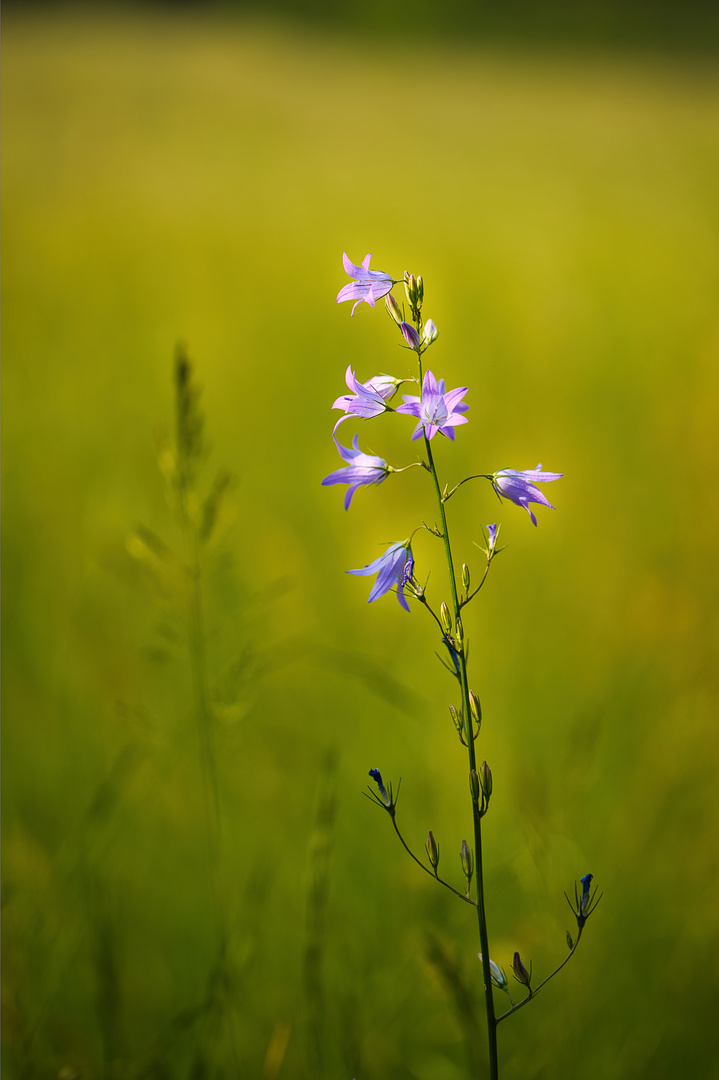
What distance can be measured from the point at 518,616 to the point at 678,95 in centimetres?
376

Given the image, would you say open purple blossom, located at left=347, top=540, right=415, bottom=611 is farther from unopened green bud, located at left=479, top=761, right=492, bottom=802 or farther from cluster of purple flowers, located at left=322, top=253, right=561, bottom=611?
unopened green bud, located at left=479, top=761, right=492, bottom=802

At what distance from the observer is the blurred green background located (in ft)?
4.04

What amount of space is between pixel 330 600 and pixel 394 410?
135cm

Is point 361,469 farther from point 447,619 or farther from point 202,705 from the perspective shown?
point 202,705

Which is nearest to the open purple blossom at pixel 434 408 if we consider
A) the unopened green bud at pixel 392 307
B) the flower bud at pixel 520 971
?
the unopened green bud at pixel 392 307

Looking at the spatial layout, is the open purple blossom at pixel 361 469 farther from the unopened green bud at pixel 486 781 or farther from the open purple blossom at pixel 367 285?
the unopened green bud at pixel 486 781

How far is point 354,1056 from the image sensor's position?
107 cm

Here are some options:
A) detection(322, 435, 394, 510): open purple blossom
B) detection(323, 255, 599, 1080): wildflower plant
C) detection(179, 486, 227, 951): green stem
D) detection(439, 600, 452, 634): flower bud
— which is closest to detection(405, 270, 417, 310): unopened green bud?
detection(323, 255, 599, 1080): wildflower plant

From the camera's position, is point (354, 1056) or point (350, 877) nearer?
point (354, 1056)

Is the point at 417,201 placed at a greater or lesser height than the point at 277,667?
greater

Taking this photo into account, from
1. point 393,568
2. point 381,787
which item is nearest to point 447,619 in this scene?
point 393,568

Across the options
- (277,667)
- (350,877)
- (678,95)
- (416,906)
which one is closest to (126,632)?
(277,667)

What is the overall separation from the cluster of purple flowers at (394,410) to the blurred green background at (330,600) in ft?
1.67

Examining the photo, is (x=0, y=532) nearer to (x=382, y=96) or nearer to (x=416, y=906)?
(x=416, y=906)
